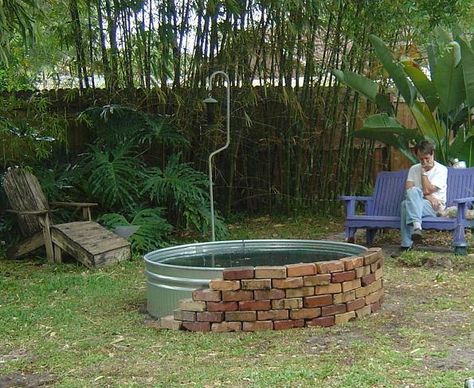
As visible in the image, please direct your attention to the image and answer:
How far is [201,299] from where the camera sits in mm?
4434

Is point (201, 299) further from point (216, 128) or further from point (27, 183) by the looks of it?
point (216, 128)

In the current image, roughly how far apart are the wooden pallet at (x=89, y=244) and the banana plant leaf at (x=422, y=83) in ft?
11.6

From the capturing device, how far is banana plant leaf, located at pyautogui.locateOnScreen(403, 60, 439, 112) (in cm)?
790

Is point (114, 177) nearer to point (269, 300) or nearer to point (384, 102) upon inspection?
point (384, 102)

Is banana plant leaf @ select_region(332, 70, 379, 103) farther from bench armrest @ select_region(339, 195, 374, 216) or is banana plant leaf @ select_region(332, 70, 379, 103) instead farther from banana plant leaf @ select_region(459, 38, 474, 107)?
bench armrest @ select_region(339, 195, 374, 216)

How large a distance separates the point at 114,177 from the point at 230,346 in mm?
4378

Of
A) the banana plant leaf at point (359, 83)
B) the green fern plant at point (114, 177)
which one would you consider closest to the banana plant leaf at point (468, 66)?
the banana plant leaf at point (359, 83)

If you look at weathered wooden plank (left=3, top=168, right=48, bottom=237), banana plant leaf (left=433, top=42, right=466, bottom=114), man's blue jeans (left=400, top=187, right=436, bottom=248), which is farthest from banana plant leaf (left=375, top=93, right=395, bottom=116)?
weathered wooden plank (left=3, top=168, right=48, bottom=237)

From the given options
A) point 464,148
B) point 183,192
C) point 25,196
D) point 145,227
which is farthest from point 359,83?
point 25,196

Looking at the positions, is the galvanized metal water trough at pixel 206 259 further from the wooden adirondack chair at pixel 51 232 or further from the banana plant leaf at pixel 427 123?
the banana plant leaf at pixel 427 123

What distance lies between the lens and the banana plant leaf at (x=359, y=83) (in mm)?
8195

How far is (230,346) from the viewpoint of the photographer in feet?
13.5

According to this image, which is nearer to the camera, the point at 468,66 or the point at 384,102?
the point at 468,66

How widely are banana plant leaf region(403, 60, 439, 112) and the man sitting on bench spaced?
0.90m
